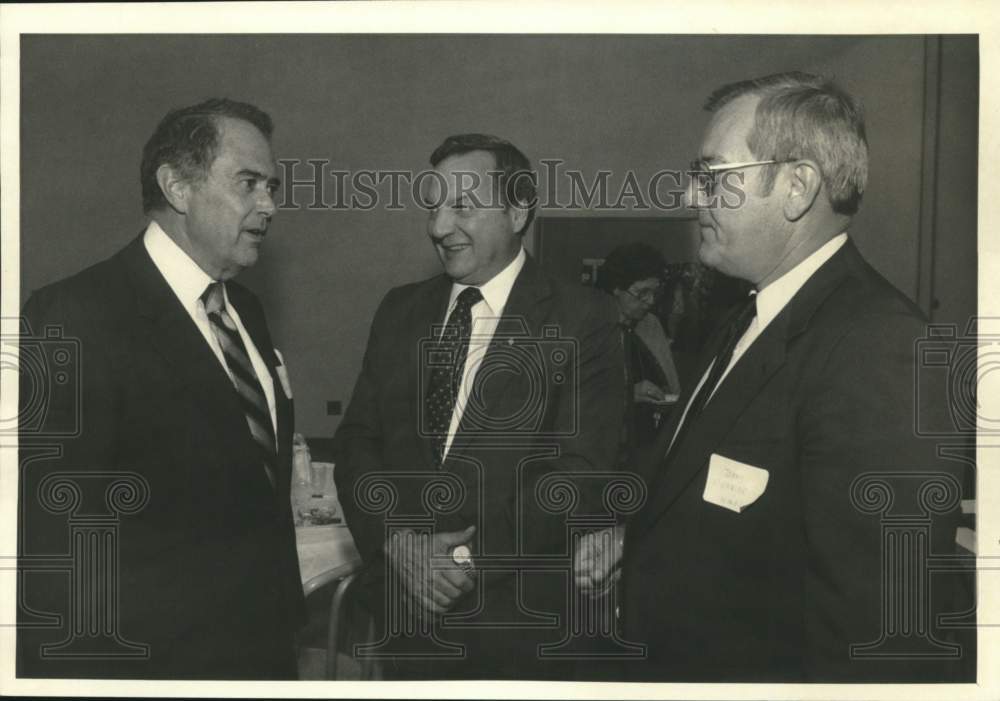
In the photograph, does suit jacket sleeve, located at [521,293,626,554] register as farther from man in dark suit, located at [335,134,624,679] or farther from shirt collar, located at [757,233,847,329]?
shirt collar, located at [757,233,847,329]

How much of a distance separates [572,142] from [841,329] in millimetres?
827

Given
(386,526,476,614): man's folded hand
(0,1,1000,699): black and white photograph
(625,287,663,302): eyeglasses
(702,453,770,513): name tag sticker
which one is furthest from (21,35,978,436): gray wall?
(702,453,770,513): name tag sticker

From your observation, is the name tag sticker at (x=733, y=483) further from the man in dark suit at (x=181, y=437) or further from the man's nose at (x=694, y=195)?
the man in dark suit at (x=181, y=437)

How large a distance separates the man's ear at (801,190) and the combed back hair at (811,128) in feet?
0.09

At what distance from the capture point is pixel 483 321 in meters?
2.53

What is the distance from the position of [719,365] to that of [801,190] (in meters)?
0.46

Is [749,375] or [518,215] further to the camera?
[518,215]

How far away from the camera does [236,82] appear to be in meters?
2.57

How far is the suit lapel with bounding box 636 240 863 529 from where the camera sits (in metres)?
2.25

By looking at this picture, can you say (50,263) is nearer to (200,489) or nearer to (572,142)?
(200,489)

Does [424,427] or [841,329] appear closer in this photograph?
[841,329]

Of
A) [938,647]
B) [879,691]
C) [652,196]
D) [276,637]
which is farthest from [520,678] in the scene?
[652,196]

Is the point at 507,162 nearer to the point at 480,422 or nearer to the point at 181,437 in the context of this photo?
the point at 480,422

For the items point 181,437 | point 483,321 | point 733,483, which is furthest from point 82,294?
point 733,483
